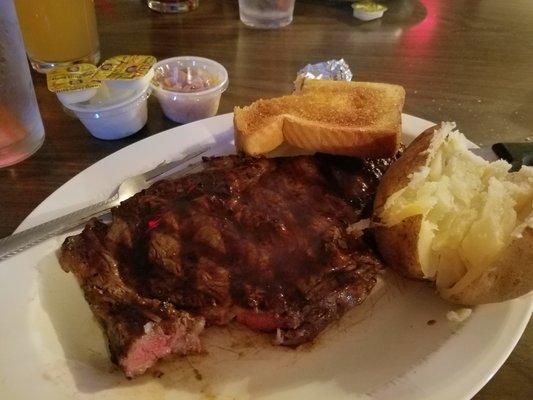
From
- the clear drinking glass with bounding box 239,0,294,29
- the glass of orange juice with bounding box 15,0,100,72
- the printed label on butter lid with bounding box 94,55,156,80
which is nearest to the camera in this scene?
the printed label on butter lid with bounding box 94,55,156,80

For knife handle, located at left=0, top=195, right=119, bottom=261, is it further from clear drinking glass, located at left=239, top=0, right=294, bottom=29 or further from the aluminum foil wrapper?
clear drinking glass, located at left=239, top=0, right=294, bottom=29

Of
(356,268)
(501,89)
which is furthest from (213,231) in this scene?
(501,89)

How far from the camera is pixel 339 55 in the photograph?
2.48 m

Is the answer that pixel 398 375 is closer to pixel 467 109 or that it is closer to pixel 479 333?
pixel 479 333

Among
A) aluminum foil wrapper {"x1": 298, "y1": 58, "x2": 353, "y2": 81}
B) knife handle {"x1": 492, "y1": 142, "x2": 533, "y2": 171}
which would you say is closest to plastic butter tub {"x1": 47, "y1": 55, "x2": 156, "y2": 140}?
aluminum foil wrapper {"x1": 298, "y1": 58, "x2": 353, "y2": 81}

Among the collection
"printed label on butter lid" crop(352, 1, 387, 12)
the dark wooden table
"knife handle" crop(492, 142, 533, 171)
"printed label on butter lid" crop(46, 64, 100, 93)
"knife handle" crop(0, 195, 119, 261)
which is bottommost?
the dark wooden table

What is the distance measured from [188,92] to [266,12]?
100cm

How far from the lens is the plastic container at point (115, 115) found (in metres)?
1.72

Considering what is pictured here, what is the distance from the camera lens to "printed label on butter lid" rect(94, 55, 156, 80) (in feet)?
5.80

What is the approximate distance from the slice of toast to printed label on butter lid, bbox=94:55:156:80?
1.42 feet

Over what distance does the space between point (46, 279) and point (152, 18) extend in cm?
189

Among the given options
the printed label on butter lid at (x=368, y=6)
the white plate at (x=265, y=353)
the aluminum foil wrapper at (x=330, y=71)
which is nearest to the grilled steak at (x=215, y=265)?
the white plate at (x=265, y=353)

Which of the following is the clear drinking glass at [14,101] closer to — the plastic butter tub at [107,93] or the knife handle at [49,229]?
the plastic butter tub at [107,93]

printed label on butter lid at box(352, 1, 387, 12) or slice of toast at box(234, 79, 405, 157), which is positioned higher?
slice of toast at box(234, 79, 405, 157)
